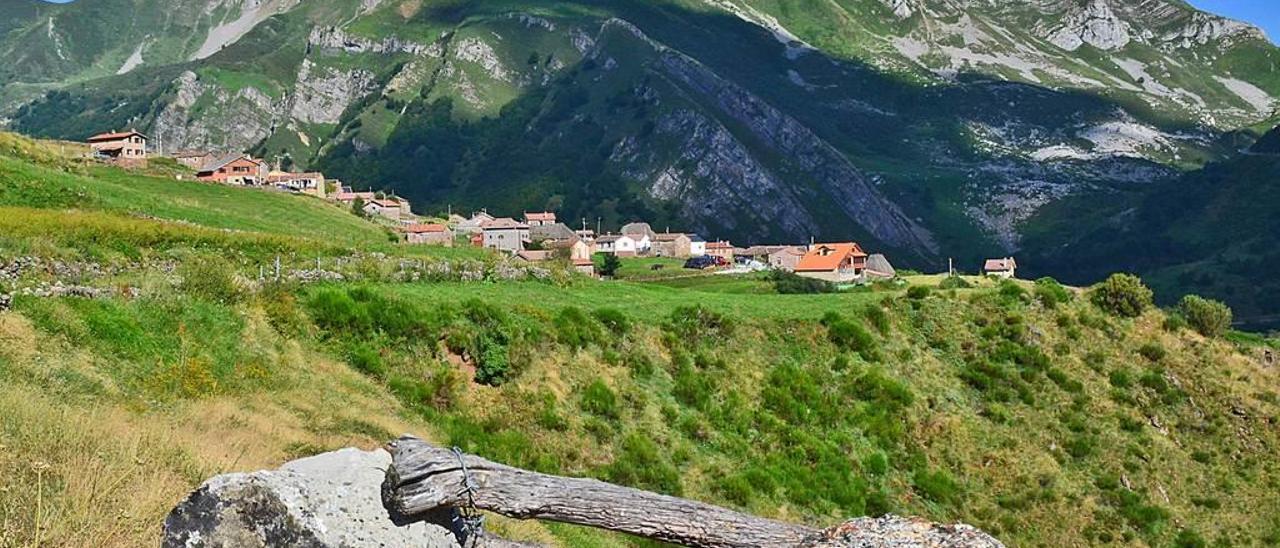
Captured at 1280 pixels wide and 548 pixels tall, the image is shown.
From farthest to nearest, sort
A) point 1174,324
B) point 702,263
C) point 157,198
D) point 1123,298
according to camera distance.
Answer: point 702,263 < point 157,198 < point 1174,324 < point 1123,298

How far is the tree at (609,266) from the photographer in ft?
327

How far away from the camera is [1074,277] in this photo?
19488cm

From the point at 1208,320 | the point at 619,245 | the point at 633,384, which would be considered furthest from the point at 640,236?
the point at 633,384

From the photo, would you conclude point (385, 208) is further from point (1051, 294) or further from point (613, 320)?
point (613, 320)

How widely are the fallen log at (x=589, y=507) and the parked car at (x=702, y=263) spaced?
101168mm

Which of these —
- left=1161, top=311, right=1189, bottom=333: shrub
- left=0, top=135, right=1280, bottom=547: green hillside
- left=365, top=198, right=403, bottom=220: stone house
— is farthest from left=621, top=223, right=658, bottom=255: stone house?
left=0, top=135, right=1280, bottom=547: green hillside

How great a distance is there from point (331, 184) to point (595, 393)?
125542mm

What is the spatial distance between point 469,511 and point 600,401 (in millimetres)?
15789

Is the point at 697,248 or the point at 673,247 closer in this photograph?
the point at 673,247


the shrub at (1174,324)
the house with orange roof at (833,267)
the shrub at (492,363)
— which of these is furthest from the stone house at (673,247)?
the shrub at (492,363)

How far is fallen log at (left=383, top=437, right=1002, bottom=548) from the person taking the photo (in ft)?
25.1

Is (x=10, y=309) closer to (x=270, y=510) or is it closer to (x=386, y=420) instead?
(x=386, y=420)

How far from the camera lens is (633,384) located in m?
25.2

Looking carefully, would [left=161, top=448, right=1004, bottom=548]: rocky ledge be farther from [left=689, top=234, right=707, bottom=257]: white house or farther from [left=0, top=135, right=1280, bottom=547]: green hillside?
[left=689, top=234, right=707, bottom=257]: white house
